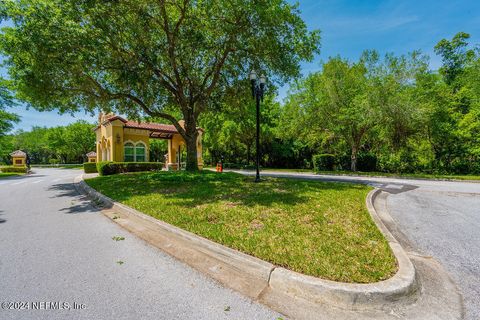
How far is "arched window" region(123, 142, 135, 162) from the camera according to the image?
20703 mm

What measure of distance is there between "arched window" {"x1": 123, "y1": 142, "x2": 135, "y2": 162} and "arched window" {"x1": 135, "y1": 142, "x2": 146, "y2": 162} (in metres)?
0.36

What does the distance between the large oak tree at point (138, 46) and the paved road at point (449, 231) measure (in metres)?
8.09

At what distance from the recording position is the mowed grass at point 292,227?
2.84 m

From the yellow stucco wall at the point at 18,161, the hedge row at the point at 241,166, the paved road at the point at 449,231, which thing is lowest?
the paved road at the point at 449,231

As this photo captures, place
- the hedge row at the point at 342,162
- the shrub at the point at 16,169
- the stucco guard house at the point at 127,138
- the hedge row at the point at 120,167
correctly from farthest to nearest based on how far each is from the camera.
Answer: the shrub at the point at 16,169, the hedge row at the point at 342,162, the stucco guard house at the point at 127,138, the hedge row at the point at 120,167

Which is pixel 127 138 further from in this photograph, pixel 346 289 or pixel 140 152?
pixel 346 289

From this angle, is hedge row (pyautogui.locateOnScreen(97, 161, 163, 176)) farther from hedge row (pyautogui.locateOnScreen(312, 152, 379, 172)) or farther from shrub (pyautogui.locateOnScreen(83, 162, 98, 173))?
hedge row (pyautogui.locateOnScreen(312, 152, 379, 172))

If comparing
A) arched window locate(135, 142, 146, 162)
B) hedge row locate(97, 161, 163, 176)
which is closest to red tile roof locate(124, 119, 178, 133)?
arched window locate(135, 142, 146, 162)

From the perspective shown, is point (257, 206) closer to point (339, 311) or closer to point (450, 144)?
point (339, 311)

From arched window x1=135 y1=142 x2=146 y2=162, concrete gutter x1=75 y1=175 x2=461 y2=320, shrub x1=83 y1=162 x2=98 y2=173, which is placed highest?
arched window x1=135 y1=142 x2=146 y2=162

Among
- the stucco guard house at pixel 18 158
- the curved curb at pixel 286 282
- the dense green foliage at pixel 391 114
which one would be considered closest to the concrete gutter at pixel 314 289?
the curved curb at pixel 286 282

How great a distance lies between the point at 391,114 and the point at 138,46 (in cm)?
1840

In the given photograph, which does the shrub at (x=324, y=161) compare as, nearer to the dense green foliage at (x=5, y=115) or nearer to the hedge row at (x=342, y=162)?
the hedge row at (x=342, y=162)

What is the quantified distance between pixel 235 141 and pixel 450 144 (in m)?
21.4
